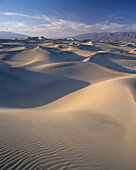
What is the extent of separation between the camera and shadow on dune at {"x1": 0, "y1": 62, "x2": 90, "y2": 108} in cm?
706

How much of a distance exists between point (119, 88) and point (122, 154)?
510 centimetres

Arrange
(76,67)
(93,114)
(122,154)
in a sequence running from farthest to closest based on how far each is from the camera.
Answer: (76,67)
(93,114)
(122,154)

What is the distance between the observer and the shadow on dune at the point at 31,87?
7.06m

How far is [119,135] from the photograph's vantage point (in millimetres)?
3334

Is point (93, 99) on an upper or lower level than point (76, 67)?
lower

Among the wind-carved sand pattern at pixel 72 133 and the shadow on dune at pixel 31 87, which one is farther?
the shadow on dune at pixel 31 87

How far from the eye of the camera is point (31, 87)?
29.8 feet

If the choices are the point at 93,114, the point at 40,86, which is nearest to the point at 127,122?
the point at 93,114

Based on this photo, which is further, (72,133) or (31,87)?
(31,87)

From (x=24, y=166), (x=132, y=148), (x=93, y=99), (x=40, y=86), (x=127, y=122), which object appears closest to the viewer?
(x=24, y=166)

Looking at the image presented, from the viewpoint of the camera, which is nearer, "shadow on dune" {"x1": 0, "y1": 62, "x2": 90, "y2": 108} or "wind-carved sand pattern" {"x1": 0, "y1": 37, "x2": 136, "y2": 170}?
"wind-carved sand pattern" {"x1": 0, "y1": 37, "x2": 136, "y2": 170}

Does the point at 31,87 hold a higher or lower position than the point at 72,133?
lower

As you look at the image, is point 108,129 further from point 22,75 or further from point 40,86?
point 22,75

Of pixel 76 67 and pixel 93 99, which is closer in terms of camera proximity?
pixel 93 99
